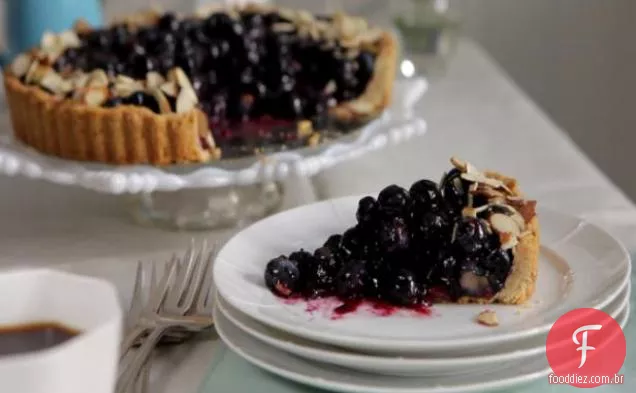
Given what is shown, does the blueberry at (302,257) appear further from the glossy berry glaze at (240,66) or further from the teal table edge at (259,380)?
the glossy berry glaze at (240,66)

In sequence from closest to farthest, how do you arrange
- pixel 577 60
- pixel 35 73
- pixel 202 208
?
pixel 202 208, pixel 35 73, pixel 577 60

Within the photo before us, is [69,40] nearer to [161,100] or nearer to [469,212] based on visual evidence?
[161,100]

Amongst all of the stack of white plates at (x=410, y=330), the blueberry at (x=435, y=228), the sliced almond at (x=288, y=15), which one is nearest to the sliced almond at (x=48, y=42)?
the sliced almond at (x=288, y=15)

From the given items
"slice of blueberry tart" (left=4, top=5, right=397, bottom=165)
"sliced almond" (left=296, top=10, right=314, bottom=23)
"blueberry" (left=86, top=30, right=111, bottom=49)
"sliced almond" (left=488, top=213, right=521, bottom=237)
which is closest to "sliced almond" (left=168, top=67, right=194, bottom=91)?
"slice of blueberry tart" (left=4, top=5, right=397, bottom=165)

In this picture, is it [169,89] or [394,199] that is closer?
[394,199]

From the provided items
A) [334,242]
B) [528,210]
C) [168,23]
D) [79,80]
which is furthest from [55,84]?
[528,210]

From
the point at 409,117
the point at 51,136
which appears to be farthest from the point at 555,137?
the point at 51,136

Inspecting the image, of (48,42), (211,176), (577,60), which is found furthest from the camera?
(577,60)
